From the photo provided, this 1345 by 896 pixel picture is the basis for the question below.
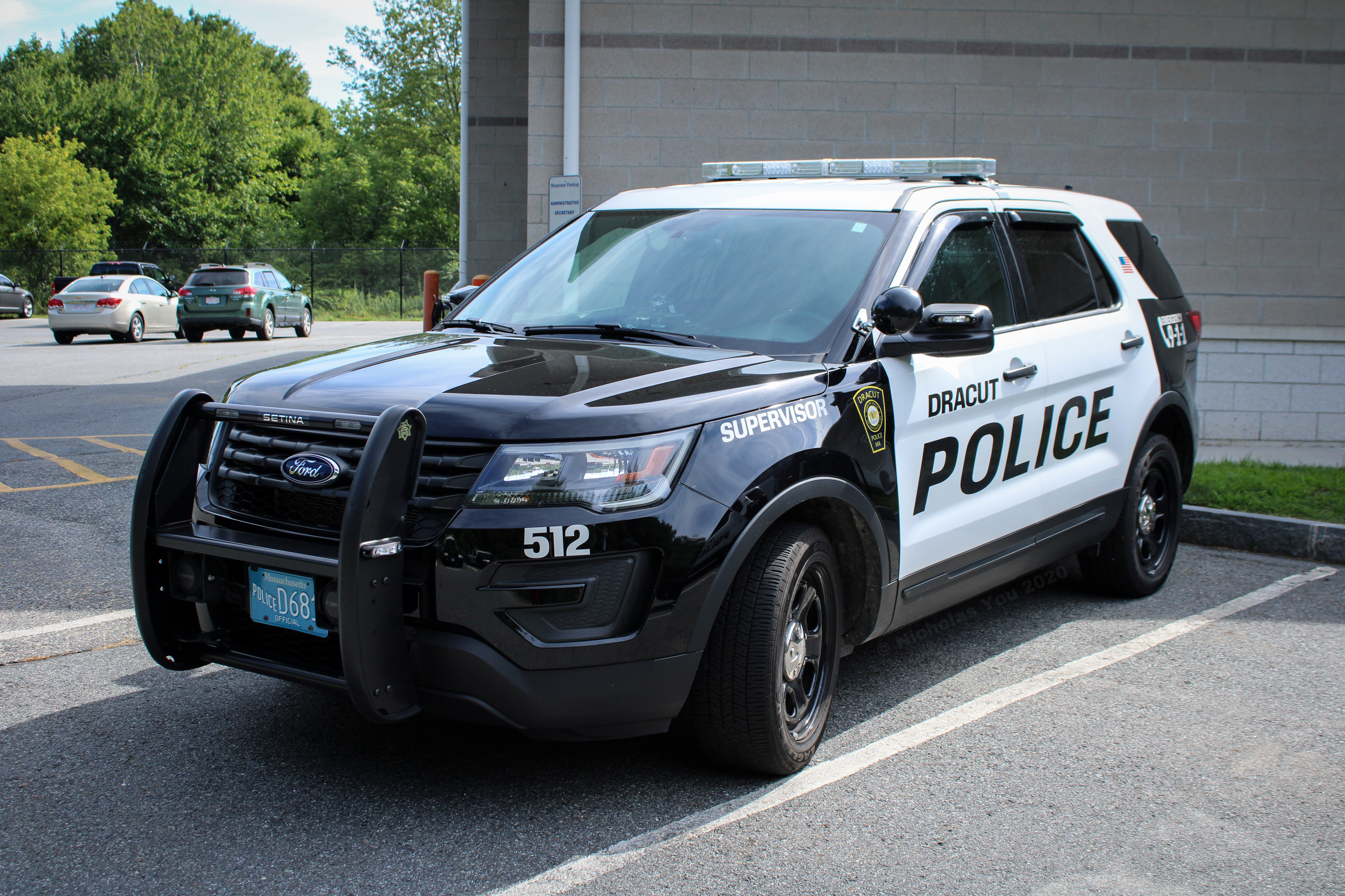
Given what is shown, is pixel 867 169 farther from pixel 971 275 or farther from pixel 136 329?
pixel 136 329

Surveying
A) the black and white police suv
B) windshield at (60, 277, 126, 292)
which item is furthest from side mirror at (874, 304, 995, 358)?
windshield at (60, 277, 126, 292)

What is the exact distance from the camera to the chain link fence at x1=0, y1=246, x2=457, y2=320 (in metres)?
42.9

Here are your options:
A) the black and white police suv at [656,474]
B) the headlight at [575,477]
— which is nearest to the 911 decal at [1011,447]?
the black and white police suv at [656,474]

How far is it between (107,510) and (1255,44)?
9962 mm

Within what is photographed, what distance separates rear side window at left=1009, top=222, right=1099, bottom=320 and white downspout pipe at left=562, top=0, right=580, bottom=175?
19.8 feet

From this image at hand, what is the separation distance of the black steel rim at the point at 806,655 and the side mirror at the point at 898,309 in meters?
0.82

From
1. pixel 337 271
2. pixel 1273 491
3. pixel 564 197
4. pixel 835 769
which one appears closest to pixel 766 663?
pixel 835 769

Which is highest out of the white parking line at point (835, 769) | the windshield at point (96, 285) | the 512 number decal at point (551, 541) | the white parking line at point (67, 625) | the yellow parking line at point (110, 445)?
the windshield at point (96, 285)

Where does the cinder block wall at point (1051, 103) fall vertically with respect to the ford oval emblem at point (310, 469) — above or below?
above

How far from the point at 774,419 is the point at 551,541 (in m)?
0.81

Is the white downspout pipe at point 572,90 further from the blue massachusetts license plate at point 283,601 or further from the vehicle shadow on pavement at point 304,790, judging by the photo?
the blue massachusetts license plate at point 283,601

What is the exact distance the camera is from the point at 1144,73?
35.1 feet

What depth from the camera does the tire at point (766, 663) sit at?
3.39 m

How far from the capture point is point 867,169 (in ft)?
16.8
